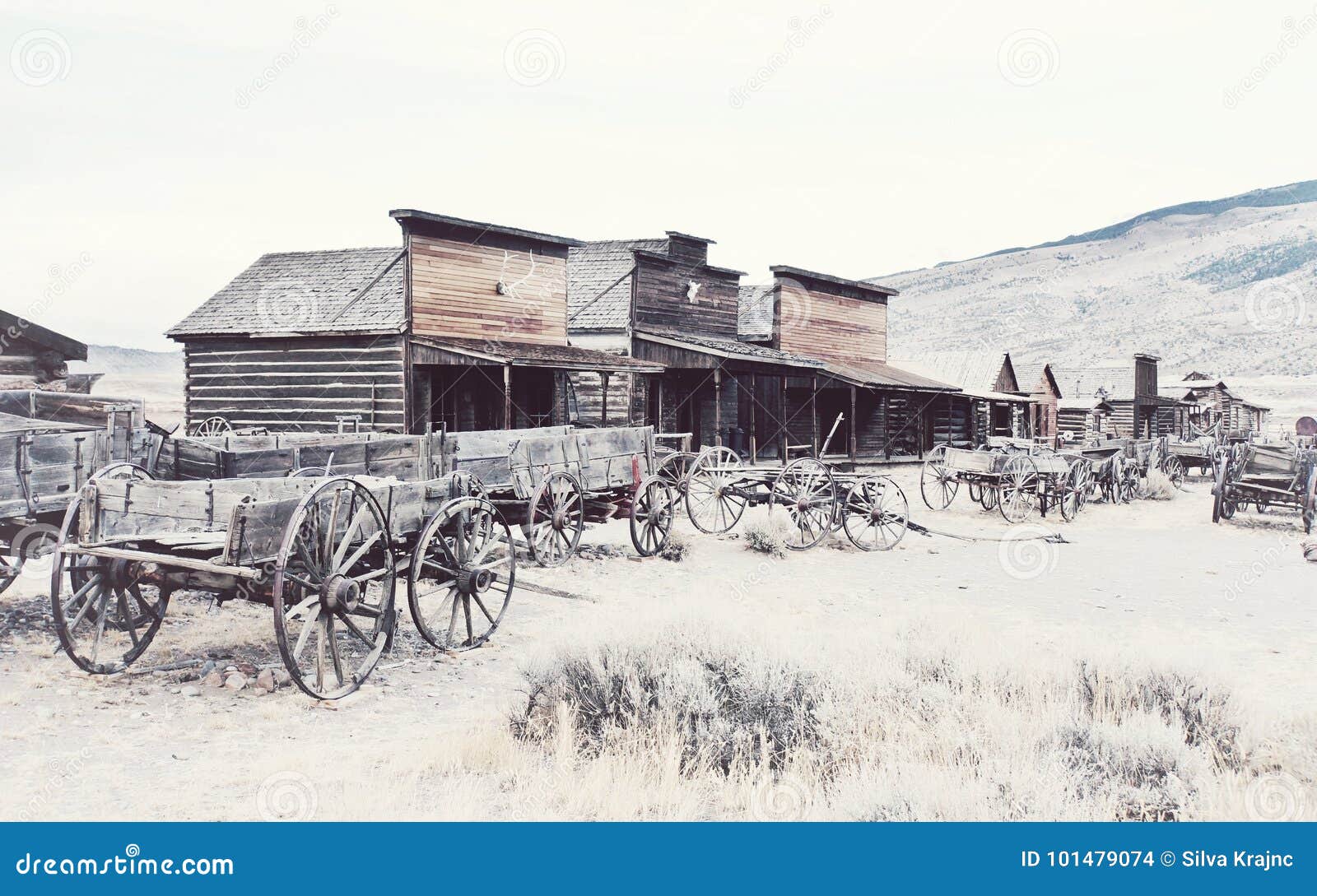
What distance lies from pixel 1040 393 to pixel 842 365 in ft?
49.3

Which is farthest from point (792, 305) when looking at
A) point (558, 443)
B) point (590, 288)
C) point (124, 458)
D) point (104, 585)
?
point (104, 585)

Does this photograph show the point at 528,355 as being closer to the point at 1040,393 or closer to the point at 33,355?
the point at 33,355

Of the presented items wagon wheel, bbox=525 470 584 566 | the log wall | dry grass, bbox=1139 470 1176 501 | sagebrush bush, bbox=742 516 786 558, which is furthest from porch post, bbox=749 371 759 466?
wagon wheel, bbox=525 470 584 566

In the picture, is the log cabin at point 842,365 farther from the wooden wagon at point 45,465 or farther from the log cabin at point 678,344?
the wooden wagon at point 45,465

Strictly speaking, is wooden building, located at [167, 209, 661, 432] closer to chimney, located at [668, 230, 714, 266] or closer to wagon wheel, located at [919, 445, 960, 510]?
chimney, located at [668, 230, 714, 266]

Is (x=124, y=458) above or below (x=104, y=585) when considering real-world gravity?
above

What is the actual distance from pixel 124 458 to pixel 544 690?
541 centimetres

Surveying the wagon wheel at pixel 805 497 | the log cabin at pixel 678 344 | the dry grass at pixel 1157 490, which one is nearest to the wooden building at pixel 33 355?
the log cabin at pixel 678 344

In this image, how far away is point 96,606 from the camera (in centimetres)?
677

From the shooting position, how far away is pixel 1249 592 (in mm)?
10281

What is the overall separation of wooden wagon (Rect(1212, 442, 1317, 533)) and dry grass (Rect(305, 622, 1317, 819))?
506 inches

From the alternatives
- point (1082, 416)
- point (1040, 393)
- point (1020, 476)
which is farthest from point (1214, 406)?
point (1020, 476)

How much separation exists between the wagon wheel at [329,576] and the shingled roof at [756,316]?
24.2m

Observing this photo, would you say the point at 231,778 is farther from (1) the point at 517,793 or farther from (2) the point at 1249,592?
(2) the point at 1249,592
